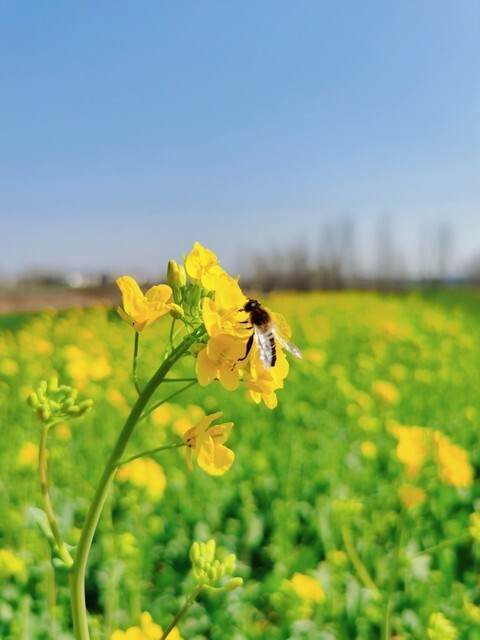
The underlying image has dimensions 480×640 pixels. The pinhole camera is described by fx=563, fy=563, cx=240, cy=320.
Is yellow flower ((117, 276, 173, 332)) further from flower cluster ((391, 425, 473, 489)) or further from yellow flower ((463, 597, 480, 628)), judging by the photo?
yellow flower ((463, 597, 480, 628))

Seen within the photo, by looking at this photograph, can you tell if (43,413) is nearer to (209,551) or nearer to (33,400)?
(33,400)

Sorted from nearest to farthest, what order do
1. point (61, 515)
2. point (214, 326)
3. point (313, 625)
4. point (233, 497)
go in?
point (214, 326)
point (313, 625)
point (61, 515)
point (233, 497)

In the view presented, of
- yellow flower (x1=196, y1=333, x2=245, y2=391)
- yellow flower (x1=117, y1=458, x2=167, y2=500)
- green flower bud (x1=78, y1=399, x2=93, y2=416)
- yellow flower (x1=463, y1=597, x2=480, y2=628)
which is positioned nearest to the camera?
yellow flower (x1=196, y1=333, x2=245, y2=391)

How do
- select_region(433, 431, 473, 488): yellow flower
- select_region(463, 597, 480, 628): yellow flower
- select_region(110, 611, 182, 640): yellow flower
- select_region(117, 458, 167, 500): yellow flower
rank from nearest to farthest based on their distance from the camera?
select_region(110, 611, 182, 640): yellow flower → select_region(433, 431, 473, 488): yellow flower → select_region(463, 597, 480, 628): yellow flower → select_region(117, 458, 167, 500): yellow flower

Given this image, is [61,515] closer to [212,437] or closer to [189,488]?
[189,488]

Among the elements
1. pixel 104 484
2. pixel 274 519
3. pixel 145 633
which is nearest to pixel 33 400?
pixel 104 484

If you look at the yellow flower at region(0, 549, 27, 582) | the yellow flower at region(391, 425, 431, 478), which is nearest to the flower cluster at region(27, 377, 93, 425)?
the yellow flower at region(391, 425, 431, 478)

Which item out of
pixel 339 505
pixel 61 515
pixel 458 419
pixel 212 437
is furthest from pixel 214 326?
pixel 458 419
